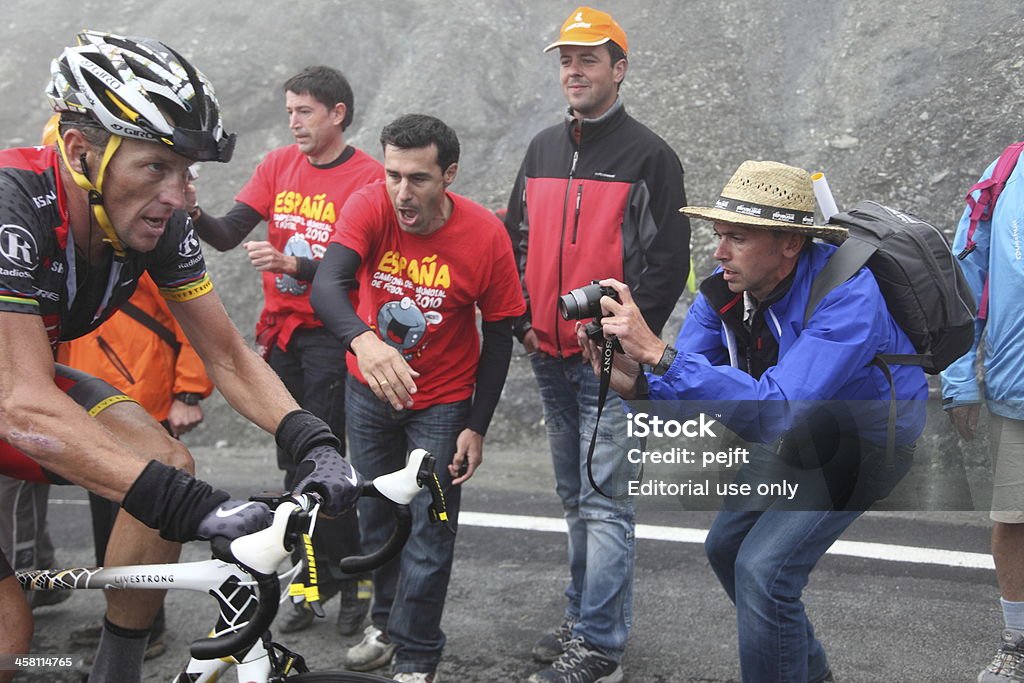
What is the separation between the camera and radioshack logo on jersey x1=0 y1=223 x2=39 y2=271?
9.26 feet

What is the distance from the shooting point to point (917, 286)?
11.3 ft

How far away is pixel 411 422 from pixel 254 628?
2084 mm

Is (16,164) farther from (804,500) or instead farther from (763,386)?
(804,500)

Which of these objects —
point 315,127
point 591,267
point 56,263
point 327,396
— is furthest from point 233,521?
point 315,127

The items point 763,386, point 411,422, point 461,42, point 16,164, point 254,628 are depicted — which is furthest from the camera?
point 461,42

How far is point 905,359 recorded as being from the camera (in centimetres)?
348

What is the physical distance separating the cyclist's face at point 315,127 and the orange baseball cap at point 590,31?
1260 mm

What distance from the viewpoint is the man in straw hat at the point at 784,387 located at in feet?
11.1

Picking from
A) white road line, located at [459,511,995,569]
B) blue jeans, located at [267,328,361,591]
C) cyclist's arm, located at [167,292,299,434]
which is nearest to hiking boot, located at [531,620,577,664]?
blue jeans, located at [267,328,361,591]

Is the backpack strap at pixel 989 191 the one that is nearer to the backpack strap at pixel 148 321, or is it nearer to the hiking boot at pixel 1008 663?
the hiking boot at pixel 1008 663

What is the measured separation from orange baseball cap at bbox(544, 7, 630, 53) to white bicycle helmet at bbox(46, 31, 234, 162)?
2280 mm

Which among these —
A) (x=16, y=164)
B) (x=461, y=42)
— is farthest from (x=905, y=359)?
(x=461, y=42)

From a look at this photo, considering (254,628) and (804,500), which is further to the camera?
(804,500)

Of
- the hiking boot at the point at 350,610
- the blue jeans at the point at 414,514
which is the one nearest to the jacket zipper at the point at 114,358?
Result: the blue jeans at the point at 414,514
